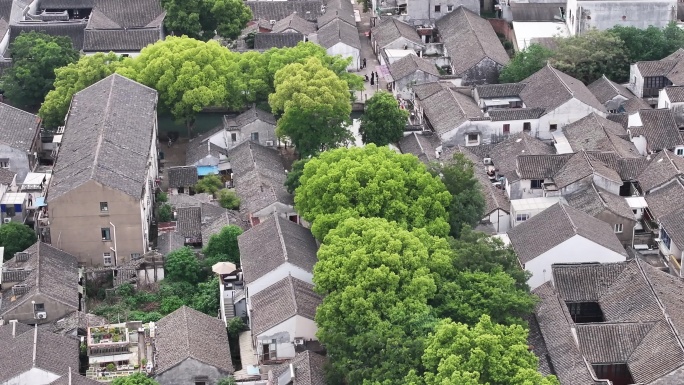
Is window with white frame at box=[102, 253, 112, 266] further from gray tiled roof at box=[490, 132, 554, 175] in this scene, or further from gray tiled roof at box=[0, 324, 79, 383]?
gray tiled roof at box=[490, 132, 554, 175]

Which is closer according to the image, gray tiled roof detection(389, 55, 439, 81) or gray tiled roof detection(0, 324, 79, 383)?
gray tiled roof detection(0, 324, 79, 383)

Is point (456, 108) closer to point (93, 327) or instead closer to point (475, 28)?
point (475, 28)

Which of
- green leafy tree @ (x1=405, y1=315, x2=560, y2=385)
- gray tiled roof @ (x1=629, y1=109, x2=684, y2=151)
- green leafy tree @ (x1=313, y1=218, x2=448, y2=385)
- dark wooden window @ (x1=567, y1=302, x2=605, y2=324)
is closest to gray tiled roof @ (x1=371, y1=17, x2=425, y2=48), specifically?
gray tiled roof @ (x1=629, y1=109, x2=684, y2=151)

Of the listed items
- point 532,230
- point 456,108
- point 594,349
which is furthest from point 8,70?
point 594,349

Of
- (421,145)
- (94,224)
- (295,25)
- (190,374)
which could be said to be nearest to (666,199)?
(421,145)

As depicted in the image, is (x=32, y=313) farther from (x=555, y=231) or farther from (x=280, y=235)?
(x=555, y=231)

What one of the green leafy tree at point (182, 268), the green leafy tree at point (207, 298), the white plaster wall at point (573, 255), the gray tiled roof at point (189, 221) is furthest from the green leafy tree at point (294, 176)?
the white plaster wall at point (573, 255)

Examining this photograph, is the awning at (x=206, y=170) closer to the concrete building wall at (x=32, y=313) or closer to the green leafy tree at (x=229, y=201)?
the green leafy tree at (x=229, y=201)
